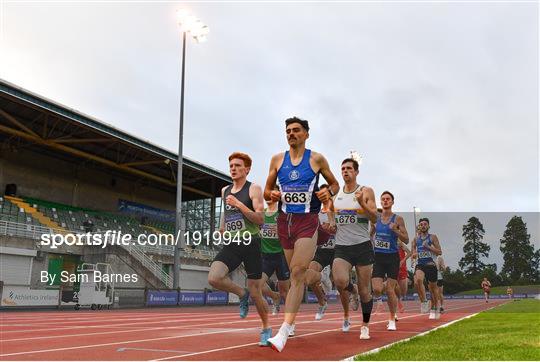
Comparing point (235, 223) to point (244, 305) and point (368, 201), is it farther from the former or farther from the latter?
point (368, 201)

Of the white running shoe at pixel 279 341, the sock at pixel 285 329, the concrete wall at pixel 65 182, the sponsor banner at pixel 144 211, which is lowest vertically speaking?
the white running shoe at pixel 279 341

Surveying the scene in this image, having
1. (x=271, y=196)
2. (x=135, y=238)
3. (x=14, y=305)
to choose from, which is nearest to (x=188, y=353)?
(x=271, y=196)

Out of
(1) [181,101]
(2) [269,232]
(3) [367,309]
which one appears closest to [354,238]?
(3) [367,309]

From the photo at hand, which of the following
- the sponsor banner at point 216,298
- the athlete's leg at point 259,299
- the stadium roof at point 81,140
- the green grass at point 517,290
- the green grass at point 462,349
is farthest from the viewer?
the green grass at point 517,290

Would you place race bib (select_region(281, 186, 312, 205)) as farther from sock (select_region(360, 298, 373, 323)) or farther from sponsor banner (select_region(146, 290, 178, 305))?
sponsor banner (select_region(146, 290, 178, 305))

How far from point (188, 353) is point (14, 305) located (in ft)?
56.6

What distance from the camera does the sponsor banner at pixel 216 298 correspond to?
99.2 ft

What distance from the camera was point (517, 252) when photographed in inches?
4134

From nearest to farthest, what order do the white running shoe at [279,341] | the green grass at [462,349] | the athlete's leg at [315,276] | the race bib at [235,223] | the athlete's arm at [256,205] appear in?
A: the white running shoe at [279,341] → the green grass at [462,349] → the athlete's arm at [256,205] → the race bib at [235,223] → the athlete's leg at [315,276]

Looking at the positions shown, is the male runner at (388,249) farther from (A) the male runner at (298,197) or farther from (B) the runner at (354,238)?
(A) the male runner at (298,197)

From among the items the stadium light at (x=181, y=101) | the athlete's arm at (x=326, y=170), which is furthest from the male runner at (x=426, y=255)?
the stadium light at (x=181, y=101)

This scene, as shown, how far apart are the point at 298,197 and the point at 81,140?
1311 inches

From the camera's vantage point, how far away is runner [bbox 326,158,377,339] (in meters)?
7.05

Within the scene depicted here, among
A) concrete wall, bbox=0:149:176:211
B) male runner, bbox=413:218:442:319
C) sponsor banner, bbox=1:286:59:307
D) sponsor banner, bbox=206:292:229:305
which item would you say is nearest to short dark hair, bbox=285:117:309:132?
male runner, bbox=413:218:442:319
